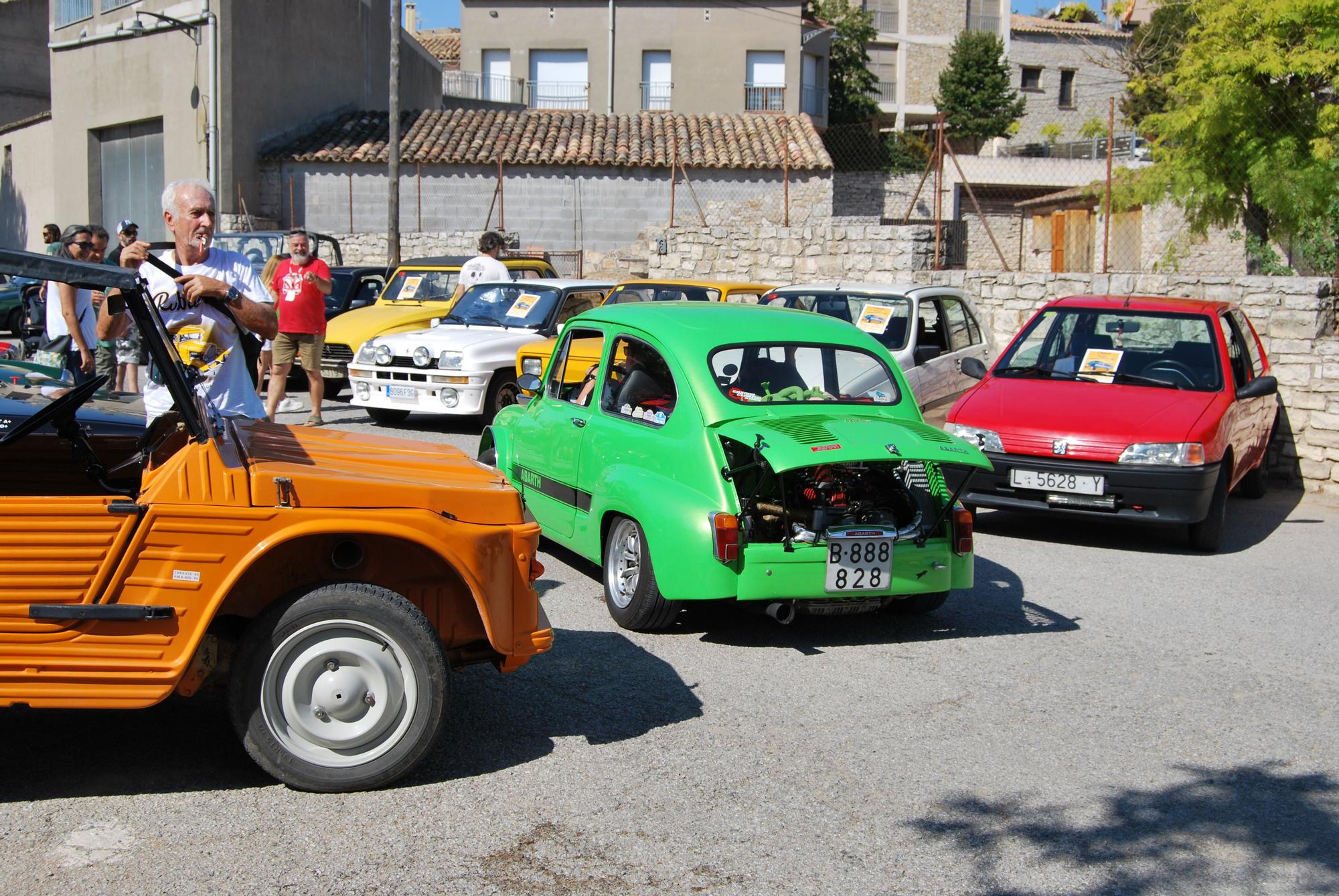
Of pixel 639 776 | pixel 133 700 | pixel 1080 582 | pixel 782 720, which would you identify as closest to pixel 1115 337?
pixel 1080 582

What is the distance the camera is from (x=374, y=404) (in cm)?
1327

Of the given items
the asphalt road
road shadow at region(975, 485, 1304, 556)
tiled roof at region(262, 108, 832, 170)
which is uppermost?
tiled roof at region(262, 108, 832, 170)

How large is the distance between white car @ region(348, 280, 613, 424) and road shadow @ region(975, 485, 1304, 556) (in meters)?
5.09

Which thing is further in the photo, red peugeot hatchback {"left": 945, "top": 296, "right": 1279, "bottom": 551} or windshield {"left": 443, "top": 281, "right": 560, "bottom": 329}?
windshield {"left": 443, "top": 281, "right": 560, "bottom": 329}

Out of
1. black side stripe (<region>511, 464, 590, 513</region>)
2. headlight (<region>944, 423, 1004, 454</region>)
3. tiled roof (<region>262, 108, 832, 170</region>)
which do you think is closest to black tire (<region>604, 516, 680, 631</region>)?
black side stripe (<region>511, 464, 590, 513</region>)

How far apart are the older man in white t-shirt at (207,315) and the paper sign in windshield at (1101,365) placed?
21.1ft

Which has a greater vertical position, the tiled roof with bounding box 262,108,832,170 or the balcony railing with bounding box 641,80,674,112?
the balcony railing with bounding box 641,80,674,112

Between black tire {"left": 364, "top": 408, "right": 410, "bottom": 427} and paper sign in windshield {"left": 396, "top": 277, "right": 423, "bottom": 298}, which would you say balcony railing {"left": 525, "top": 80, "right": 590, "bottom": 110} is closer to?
paper sign in windshield {"left": 396, "top": 277, "right": 423, "bottom": 298}

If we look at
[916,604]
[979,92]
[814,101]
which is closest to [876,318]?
[916,604]

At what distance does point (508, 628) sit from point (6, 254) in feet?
6.65

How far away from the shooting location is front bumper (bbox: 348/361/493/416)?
1278 centimetres

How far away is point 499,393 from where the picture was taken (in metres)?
13.0

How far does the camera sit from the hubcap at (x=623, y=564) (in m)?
6.55

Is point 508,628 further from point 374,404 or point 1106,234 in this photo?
point 1106,234
